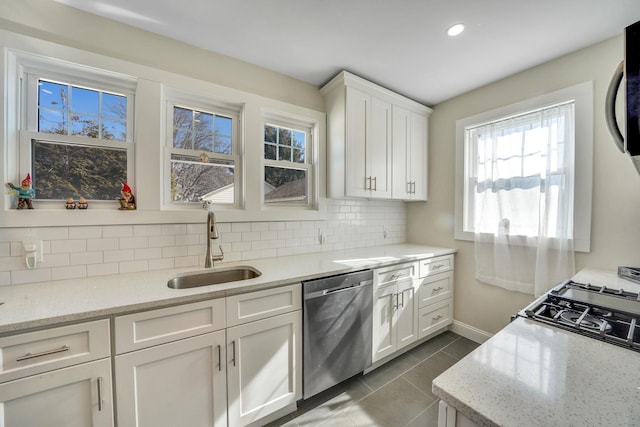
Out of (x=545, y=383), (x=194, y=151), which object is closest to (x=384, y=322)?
(x=545, y=383)

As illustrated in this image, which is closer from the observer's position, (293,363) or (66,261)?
(66,261)

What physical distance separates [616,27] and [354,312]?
8.66 feet

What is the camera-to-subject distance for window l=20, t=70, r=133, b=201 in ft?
4.62

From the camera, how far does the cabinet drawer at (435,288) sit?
229 centimetres

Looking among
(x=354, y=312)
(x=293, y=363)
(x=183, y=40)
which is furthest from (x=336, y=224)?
(x=183, y=40)

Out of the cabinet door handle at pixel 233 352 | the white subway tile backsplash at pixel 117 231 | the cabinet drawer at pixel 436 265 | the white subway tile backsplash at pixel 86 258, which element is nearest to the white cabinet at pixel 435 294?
the cabinet drawer at pixel 436 265

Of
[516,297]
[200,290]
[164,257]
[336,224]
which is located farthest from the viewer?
[336,224]

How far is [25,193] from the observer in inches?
51.6

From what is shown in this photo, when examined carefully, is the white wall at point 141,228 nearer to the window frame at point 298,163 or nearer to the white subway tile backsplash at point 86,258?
the white subway tile backsplash at point 86,258

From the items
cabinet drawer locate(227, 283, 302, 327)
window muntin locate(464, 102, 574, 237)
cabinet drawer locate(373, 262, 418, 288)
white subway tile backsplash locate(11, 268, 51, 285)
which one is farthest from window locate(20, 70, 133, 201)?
window muntin locate(464, 102, 574, 237)

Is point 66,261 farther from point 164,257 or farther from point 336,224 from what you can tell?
point 336,224

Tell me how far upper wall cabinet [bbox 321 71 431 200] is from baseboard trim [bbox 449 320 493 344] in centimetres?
146

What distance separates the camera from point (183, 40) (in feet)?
5.67

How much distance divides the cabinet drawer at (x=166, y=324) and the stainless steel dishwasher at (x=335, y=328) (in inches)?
21.3
